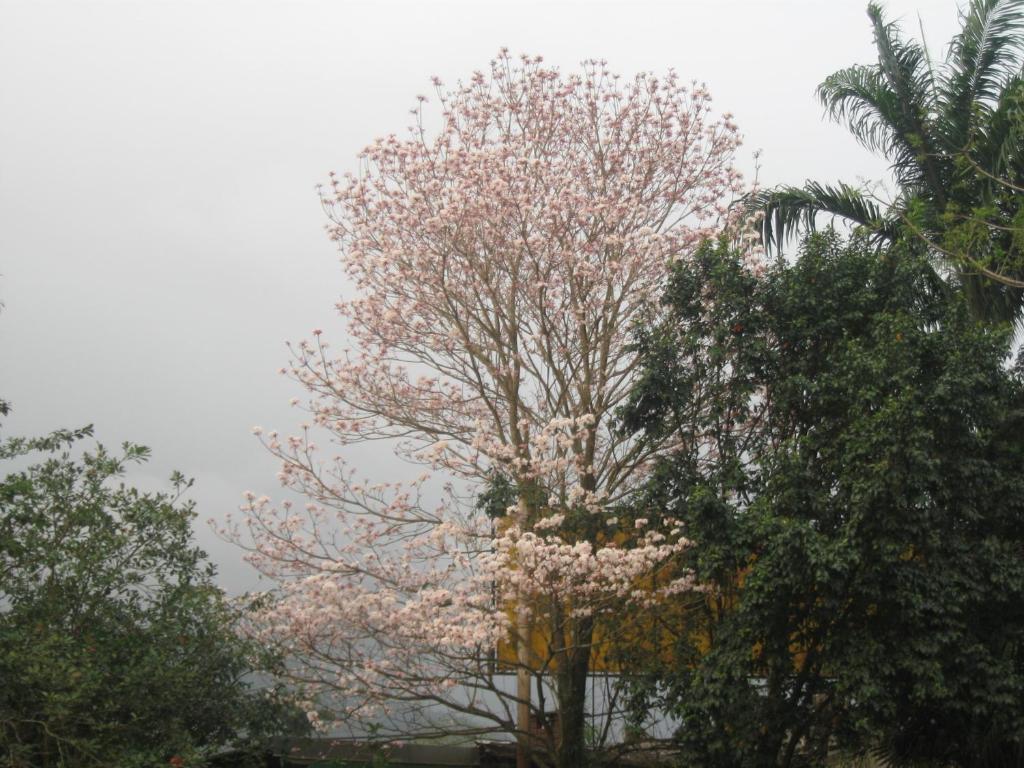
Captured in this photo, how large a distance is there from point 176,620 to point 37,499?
140 cm

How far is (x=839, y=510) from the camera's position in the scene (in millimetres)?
8547

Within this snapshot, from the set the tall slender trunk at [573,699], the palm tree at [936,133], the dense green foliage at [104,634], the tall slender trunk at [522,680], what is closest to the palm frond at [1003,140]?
the palm tree at [936,133]

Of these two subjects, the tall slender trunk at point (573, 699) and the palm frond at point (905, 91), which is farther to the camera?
the palm frond at point (905, 91)

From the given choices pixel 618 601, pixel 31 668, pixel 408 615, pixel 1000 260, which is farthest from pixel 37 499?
pixel 1000 260

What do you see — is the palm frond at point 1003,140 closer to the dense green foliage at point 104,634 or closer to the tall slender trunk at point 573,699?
the tall slender trunk at point 573,699

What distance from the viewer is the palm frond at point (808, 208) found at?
40.5 feet

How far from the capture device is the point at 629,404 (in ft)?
32.4

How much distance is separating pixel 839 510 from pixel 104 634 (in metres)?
5.92

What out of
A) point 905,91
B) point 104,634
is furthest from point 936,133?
point 104,634

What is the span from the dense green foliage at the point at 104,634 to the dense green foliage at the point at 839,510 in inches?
150

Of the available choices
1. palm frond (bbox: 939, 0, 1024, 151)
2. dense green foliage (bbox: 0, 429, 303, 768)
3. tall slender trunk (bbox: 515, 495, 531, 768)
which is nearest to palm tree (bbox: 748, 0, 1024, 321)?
palm frond (bbox: 939, 0, 1024, 151)

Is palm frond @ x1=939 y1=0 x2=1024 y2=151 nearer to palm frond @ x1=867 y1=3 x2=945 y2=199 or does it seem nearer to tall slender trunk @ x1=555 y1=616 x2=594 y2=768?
palm frond @ x1=867 y1=3 x2=945 y2=199

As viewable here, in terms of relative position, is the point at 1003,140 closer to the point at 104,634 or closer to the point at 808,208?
the point at 808,208

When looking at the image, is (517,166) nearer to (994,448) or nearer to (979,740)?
(994,448)
